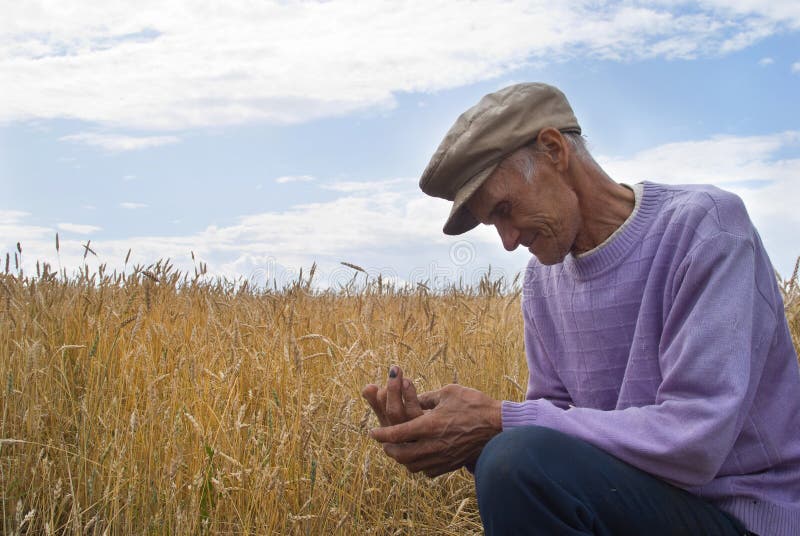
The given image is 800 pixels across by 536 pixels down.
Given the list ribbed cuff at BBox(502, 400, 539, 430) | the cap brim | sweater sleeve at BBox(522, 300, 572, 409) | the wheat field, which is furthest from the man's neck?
the wheat field

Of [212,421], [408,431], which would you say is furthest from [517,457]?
[212,421]

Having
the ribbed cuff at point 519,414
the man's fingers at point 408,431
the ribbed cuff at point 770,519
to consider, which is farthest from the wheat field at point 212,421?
the ribbed cuff at point 770,519

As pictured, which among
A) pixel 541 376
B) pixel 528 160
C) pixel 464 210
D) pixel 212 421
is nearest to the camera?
pixel 528 160

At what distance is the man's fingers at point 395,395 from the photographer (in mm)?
1891

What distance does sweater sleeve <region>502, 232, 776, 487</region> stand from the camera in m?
1.60

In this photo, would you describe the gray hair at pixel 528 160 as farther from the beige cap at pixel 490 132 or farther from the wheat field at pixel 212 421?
the wheat field at pixel 212 421

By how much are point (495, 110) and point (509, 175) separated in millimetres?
170

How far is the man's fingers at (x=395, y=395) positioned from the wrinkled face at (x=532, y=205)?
467 millimetres

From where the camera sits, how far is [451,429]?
1.79m

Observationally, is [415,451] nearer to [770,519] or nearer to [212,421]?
[770,519]

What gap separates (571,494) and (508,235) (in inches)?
27.6

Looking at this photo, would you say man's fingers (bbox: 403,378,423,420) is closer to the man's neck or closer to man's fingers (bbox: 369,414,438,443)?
man's fingers (bbox: 369,414,438,443)

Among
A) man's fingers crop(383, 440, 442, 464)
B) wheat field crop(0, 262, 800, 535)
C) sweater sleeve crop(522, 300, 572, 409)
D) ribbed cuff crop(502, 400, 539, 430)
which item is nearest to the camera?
ribbed cuff crop(502, 400, 539, 430)

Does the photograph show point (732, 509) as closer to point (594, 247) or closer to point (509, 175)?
point (594, 247)
